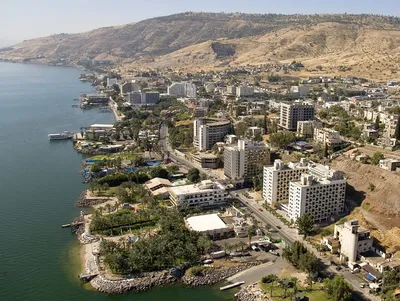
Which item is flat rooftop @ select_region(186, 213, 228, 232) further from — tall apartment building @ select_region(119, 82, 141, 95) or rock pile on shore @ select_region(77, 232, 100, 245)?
tall apartment building @ select_region(119, 82, 141, 95)

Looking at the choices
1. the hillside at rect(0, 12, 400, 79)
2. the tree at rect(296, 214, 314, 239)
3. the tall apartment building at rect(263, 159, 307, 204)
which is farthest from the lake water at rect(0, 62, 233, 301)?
the hillside at rect(0, 12, 400, 79)

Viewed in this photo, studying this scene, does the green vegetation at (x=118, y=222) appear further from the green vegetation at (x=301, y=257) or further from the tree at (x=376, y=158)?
the tree at (x=376, y=158)

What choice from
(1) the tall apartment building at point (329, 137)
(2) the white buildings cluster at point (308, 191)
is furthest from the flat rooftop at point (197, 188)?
(1) the tall apartment building at point (329, 137)

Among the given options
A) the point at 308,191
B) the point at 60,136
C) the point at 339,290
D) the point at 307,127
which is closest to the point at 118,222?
the point at 308,191

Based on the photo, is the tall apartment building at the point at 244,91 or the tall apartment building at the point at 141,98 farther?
the tall apartment building at the point at 141,98

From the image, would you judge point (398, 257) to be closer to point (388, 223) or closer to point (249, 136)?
point (388, 223)

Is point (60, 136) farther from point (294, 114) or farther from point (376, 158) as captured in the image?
point (376, 158)
